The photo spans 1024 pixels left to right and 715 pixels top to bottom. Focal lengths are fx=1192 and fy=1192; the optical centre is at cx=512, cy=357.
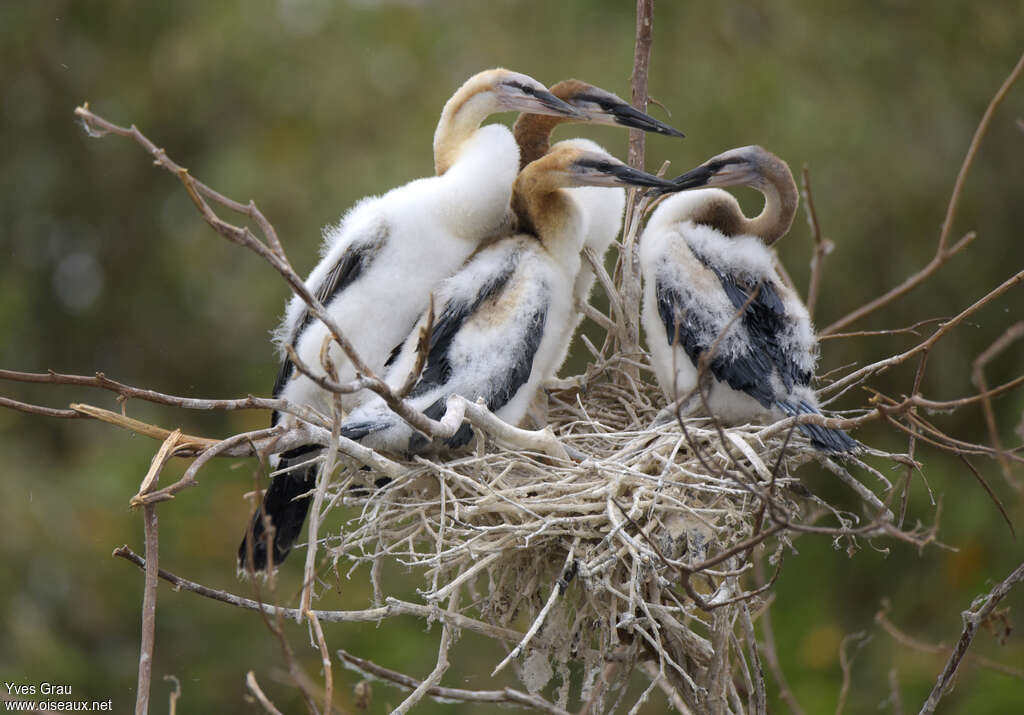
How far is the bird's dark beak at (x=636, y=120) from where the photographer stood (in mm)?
2760

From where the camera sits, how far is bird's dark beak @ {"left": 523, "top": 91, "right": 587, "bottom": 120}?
2.81m

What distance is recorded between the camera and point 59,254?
9.12 m

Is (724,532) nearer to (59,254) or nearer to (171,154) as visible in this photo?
(171,154)

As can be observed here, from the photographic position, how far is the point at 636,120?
279cm

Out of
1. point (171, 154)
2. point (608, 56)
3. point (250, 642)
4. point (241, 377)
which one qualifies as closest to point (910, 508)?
point (608, 56)

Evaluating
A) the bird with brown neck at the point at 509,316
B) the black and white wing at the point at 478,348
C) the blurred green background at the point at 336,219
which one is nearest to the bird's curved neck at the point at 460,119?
the bird with brown neck at the point at 509,316

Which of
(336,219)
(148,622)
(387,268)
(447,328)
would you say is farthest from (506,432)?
(336,219)

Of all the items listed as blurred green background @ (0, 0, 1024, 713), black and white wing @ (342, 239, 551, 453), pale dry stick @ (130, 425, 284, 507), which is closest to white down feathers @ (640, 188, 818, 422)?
black and white wing @ (342, 239, 551, 453)

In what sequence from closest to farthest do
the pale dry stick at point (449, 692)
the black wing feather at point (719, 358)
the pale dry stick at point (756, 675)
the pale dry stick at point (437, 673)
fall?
the pale dry stick at point (449, 692) < the pale dry stick at point (437, 673) < the pale dry stick at point (756, 675) < the black wing feather at point (719, 358)

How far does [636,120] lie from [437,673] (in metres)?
1.40

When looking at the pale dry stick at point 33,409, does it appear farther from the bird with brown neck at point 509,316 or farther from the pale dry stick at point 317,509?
the bird with brown neck at point 509,316

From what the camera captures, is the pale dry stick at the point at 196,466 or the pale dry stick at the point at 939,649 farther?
the pale dry stick at the point at 939,649

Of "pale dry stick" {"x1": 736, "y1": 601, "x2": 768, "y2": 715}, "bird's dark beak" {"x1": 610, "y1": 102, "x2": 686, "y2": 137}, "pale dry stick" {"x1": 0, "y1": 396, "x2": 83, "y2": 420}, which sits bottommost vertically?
"pale dry stick" {"x1": 736, "y1": 601, "x2": 768, "y2": 715}

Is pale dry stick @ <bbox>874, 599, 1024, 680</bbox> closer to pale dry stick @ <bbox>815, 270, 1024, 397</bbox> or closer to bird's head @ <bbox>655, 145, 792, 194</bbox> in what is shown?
pale dry stick @ <bbox>815, 270, 1024, 397</bbox>
